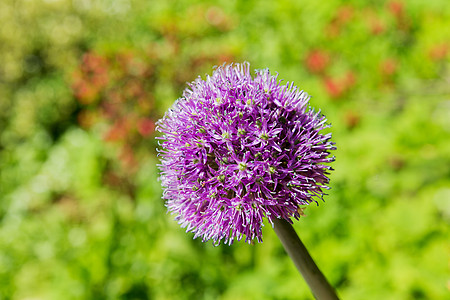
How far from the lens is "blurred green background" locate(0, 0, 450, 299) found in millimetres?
3743

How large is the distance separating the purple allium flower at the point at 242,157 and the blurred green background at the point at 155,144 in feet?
7.00

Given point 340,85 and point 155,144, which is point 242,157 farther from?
point 155,144

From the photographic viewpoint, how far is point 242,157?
161cm

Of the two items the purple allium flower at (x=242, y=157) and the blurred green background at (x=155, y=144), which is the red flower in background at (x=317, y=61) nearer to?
the blurred green background at (x=155, y=144)

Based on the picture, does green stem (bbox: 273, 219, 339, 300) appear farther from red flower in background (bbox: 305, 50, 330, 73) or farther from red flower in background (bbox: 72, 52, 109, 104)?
red flower in background (bbox: 72, 52, 109, 104)

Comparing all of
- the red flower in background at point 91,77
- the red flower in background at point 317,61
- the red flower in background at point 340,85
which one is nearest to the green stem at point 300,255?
the red flower in background at point 340,85

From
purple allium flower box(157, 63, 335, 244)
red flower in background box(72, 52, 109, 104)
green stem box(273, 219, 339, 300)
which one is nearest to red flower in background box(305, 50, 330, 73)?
red flower in background box(72, 52, 109, 104)

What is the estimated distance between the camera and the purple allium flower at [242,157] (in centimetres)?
159

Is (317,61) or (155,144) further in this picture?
(155,144)

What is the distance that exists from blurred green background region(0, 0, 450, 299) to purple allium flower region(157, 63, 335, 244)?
2133mm

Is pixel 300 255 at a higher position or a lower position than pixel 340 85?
lower

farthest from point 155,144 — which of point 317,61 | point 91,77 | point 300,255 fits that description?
point 300,255

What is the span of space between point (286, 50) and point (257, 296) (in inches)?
166

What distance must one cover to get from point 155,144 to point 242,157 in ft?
14.6
